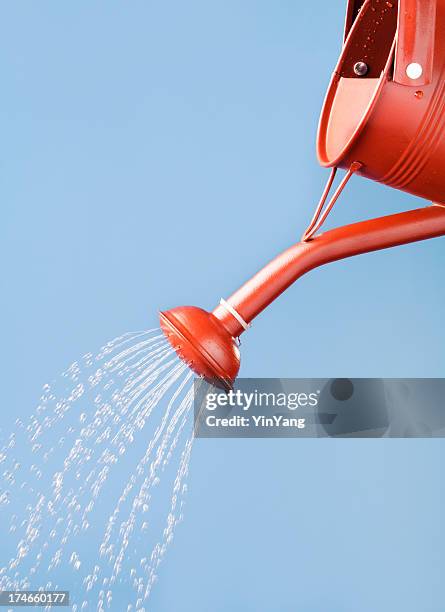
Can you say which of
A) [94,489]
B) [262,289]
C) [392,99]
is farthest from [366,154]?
[94,489]

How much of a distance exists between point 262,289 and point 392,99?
25cm

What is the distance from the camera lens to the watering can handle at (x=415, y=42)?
0.81 meters

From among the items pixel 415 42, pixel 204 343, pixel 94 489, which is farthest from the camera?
pixel 94 489

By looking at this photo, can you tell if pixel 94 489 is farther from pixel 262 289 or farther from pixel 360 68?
pixel 360 68

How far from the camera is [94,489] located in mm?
2330

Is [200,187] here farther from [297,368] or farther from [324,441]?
Result: [324,441]

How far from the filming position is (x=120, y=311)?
244 cm

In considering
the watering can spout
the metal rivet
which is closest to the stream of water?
the watering can spout

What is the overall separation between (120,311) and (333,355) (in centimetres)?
62

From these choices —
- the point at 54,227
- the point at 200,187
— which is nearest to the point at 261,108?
the point at 200,187

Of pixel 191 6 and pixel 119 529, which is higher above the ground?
pixel 191 6

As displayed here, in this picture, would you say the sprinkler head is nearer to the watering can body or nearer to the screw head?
the watering can body

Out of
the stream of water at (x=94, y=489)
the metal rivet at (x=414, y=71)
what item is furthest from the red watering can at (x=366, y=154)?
the stream of water at (x=94, y=489)

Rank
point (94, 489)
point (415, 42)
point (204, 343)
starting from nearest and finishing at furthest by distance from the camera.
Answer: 1. point (415, 42)
2. point (204, 343)
3. point (94, 489)
